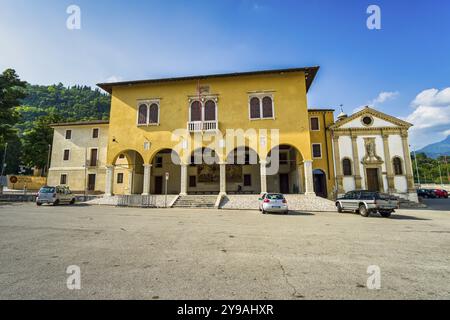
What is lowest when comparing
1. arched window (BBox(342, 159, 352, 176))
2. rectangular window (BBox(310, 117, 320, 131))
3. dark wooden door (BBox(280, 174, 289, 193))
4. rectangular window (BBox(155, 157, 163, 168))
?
dark wooden door (BBox(280, 174, 289, 193))

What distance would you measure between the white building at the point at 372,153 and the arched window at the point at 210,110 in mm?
14772

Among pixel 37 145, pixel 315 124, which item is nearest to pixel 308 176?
pixel 315 124

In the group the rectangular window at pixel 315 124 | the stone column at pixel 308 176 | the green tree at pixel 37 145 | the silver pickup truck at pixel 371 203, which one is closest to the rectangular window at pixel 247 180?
the stone column at pixel 308 176

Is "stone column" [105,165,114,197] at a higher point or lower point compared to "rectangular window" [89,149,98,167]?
lower

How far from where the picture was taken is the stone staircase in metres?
19.5

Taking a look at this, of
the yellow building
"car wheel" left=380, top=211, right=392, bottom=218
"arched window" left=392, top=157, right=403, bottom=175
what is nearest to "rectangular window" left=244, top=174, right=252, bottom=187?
the yellow building

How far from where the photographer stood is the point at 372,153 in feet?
85.3

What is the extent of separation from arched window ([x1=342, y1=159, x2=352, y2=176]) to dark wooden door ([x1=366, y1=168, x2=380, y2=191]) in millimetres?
1988

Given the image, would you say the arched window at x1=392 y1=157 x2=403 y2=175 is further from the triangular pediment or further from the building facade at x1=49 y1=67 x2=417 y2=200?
the triangular pediment

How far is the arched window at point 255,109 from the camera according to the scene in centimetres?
2311

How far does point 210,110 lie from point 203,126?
208 centimetres

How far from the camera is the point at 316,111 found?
27750 millimetres

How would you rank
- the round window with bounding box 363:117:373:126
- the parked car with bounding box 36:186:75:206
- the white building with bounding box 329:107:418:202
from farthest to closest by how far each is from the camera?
the round window with bounding box 363:117:373:126 < the white building with bounding box 329:107:418:202 < the parked car with bounding box 36:186:75:206

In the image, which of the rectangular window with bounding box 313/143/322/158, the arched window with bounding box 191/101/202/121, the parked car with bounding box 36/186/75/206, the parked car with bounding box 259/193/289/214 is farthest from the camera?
the rectangular window with bounding box 313/143/322/158
